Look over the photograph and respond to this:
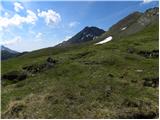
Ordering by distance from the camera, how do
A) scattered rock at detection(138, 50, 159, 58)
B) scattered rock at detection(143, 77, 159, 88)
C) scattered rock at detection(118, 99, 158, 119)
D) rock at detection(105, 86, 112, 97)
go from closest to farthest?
scattered rock at detection(118, 99, 158, 119)
rock at detection(105, 86, 112, 97)
scattered rock at detection(143, 77, 159, 88)
scattered rock at detection(138, 50, 159, 58)

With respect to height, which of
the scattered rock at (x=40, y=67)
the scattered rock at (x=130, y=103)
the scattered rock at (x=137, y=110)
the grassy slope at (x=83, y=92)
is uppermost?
the scattered rock at (x=40, y=67)

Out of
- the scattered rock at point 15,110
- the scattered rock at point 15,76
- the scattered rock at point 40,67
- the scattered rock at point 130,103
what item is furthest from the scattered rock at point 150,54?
the scattered rock at point 15,110

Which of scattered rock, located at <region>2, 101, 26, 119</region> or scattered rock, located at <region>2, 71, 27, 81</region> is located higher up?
scattered rock, located at <region>2, 71, 27, 81</region>

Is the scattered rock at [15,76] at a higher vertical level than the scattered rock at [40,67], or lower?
lower

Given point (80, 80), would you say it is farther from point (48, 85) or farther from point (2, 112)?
point (2, 112)

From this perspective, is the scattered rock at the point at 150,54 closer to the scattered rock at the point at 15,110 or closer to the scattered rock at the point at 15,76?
the scattered rock at the point at 15,76

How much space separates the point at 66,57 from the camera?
5847 centimetres

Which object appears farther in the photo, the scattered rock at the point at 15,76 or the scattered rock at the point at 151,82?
the scattered rock at the point at 15,76

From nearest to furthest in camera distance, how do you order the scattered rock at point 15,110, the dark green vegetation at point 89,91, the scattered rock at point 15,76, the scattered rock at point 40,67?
the dark green vegetation at point 89,91 → the scattered rock at point 15,110 → the scattered rock at point 15,76 → the scattered rock at point 40,67

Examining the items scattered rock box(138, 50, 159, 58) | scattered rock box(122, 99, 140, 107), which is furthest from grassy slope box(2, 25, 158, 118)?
scattered rock box(138, 50, 159, 58)

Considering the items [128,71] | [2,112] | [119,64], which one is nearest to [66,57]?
[119,64]

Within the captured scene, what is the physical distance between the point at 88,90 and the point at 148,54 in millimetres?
24348

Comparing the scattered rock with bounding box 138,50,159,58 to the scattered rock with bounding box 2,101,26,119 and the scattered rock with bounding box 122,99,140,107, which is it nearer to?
the scattered rock with bounding box 122,99,140,107

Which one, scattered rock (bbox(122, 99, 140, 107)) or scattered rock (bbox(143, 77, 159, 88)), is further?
scattered rock (bbox(143, 77, 159, 88))
